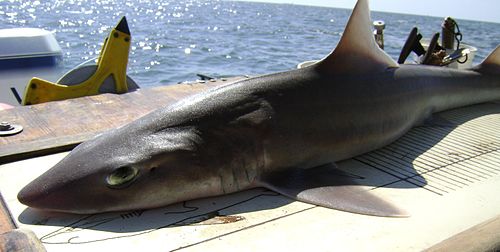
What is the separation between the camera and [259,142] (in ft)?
7.66

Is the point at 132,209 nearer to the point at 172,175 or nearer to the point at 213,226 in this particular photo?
the point at 172,175

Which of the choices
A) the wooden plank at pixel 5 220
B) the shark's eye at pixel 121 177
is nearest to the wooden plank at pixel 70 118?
the wooden plank at pixel 5 220

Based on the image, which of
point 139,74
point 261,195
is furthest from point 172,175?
point 139,74

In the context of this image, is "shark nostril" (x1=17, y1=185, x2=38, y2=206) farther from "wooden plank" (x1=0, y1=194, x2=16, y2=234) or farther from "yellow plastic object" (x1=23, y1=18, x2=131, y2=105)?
"yellow plastic object" (x1=23, y1=18, x2=131, y2=105)

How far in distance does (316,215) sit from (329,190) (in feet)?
0.68

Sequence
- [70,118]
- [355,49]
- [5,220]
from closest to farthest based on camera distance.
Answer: [5,220] < [355,49] < [70,118]

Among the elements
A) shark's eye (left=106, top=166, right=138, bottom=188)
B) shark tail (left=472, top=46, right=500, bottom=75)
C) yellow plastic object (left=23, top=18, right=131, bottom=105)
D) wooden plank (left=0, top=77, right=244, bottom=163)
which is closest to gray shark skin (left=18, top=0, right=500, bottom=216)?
shark's eye (left=106, top=166, right=138, bottom=188)

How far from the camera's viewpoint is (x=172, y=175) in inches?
81.8

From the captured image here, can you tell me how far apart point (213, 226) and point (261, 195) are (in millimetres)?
372

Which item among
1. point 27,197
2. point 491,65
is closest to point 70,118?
point 27,197

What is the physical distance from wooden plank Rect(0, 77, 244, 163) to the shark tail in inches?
93.3

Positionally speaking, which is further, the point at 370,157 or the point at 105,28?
the point at 105,28

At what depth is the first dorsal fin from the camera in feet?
8.88

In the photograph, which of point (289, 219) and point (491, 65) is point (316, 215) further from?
point (491, 65)
